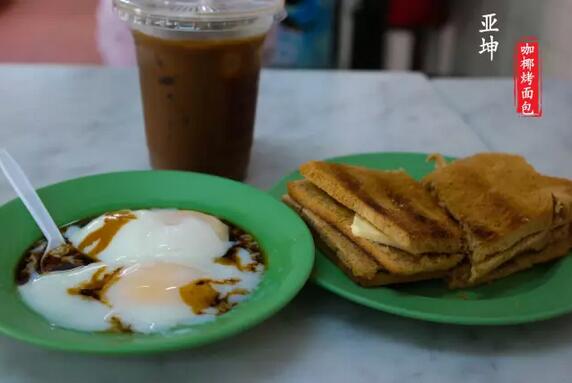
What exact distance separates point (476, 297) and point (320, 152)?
487mm

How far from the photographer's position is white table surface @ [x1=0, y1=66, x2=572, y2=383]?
0.62 m

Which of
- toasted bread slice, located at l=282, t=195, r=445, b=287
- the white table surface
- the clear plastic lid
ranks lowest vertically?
the white table surface

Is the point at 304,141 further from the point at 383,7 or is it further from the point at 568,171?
the point at 383,7

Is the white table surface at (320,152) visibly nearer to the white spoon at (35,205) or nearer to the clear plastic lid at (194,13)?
the white spoon at (35,205)

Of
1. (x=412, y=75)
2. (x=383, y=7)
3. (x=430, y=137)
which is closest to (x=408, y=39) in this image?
(x=383, y=7)

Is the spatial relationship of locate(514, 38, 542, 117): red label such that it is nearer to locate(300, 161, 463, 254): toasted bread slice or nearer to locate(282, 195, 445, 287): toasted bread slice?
locate(300, 161, 463, 254): toasted bread slice

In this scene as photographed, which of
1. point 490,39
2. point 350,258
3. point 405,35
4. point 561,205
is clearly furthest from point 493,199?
point 405,35

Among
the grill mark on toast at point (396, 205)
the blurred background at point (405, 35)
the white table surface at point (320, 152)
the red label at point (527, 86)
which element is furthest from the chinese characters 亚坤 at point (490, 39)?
the grill mark on toast at point (396, 205)

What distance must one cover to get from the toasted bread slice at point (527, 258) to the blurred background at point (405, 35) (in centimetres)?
102

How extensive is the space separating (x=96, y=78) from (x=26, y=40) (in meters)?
2.20

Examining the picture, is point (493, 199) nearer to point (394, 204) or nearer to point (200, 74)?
point (394, 204)

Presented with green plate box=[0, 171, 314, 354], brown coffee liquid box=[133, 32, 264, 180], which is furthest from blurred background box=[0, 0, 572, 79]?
green plate box=[0, 171, 314, 354]

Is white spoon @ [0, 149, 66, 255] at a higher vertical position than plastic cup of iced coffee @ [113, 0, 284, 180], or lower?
lower

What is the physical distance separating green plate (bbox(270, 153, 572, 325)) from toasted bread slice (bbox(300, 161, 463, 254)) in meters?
0.05
